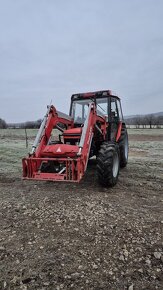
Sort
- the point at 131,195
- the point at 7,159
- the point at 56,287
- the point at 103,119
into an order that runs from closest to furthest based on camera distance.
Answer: the point at 56,287
the point at 131,195
the point at 103,119
the point at 7,159

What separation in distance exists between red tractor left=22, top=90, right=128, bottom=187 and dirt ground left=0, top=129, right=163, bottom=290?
1.36ft

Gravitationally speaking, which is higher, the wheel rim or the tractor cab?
the tractor cab

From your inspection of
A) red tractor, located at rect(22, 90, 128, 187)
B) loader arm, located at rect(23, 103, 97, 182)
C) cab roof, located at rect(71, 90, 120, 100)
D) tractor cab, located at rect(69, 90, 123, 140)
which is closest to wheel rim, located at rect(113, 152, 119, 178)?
red tractor, located at rect(22, 90, 128, 187)

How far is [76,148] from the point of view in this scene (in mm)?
5496

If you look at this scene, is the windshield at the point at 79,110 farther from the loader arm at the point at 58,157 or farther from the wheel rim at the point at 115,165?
the wheel rim at the point at 115,165

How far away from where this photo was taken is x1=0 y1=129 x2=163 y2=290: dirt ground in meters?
2.66

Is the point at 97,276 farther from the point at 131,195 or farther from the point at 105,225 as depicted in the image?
the point at 131,195

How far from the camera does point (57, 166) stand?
570cm

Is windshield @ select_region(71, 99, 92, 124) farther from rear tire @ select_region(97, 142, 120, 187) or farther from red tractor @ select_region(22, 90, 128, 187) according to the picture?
rear tire @ select_region(97, 142, 120, 187)

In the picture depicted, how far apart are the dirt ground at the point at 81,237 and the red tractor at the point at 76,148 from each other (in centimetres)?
41

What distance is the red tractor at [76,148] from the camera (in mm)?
5219

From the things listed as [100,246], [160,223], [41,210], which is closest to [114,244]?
[100,246]

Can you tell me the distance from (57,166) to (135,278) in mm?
3345

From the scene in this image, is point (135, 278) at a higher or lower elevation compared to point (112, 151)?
lower
